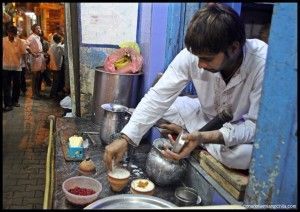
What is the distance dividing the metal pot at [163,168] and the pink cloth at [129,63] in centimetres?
194

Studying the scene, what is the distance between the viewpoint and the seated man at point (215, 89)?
8.13 feet

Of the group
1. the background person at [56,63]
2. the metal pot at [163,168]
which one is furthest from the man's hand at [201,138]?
the background person at [56,63]

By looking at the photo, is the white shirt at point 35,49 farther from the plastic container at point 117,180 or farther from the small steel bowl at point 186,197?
the small steel bowl at point 186,197

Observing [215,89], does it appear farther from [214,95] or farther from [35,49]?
[35,49]

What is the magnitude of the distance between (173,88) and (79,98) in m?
2.76

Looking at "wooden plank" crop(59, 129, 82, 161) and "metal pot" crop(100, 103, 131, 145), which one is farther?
"metal pot" crop(100, 103, 131, 145)

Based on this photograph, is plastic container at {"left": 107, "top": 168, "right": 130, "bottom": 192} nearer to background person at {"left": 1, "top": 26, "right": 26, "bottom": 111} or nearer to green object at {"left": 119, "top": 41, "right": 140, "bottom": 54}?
green object at {"left": 119, "top": 41, "right": 140, "bottom": 54}

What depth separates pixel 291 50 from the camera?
6.06 feet

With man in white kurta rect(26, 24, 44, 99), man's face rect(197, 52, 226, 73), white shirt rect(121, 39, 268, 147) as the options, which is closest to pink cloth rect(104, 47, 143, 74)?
white shirt rect(121, 39, 268, 147)

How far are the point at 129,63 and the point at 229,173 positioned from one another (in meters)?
2.74

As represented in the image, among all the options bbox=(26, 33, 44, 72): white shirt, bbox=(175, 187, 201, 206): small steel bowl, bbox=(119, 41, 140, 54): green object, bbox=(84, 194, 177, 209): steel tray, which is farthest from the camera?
Answer: bbox=(26, 33, 44, 72): white shirt

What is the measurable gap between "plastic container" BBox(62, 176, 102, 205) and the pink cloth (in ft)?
7.37

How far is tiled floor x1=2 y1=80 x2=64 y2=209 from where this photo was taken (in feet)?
15.5

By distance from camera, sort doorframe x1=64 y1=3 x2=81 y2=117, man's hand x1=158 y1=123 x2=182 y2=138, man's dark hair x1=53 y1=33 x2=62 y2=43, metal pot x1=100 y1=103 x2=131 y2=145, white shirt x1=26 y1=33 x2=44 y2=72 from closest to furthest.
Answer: man's hand x1=158 y1=123 x2=182 y2=138
metal pot x1=100 y1=103 x2=131 y2=145
doorframe x1=64 y1=3 x2=81 y2=117
white shirt x1=26 y1=33 x2=44 y2=72
man's dark hair x1=53 y1=33 x2=62 y2=43
